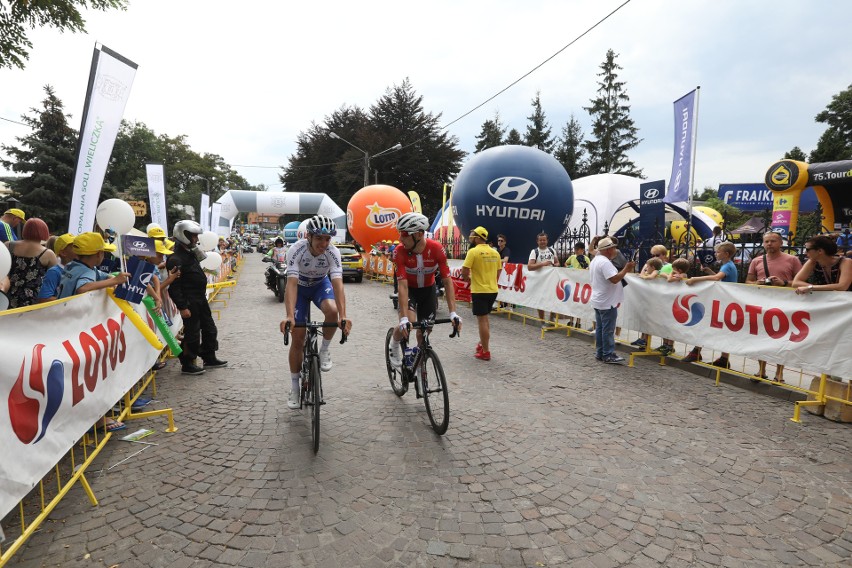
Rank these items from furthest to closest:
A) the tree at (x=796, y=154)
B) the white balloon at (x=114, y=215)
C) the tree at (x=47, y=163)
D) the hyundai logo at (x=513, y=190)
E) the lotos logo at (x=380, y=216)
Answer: the tree at (x=796, y=154) → the tree at (x=47, y=163) → the lotos logo at (x=380, y=216) → the hyundai logo at (x=513, y=190) → the white balloon at (x=114, y=215)

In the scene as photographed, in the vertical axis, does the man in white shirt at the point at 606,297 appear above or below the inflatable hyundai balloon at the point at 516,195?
below

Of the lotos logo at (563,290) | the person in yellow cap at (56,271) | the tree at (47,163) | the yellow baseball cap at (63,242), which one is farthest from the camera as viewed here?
the tree at (47,163)

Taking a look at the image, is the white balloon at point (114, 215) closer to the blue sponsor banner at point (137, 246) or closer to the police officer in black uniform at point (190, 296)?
the police officer in black uniform at point (190, 296)

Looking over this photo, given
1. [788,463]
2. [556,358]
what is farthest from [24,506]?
[556,358]

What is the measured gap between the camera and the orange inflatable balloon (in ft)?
70.6

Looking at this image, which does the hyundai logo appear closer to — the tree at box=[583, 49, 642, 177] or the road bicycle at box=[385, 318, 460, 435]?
the road bicycle at box=[385, 318, 460, 435]

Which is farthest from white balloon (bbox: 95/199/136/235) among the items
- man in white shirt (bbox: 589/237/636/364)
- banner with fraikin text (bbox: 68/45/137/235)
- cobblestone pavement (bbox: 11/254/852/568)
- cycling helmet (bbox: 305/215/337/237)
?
man in white shirt (bbox: 589/237/636/364)

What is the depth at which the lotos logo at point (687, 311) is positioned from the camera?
20.3 ft

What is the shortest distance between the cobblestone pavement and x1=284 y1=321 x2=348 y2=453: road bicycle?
0.27 metres

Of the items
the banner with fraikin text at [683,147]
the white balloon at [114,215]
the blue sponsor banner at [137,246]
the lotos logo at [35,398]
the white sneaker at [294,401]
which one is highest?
the banner with fraikin text at [683,147]

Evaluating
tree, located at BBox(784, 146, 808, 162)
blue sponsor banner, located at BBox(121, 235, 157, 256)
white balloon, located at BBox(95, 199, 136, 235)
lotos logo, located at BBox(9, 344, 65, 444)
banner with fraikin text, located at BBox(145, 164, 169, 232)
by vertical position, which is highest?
tree, located at BBox(784, 146, 808, 162)

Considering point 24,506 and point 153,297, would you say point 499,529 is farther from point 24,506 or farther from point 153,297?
point 153,297

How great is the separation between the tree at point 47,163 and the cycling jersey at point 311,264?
3030cm

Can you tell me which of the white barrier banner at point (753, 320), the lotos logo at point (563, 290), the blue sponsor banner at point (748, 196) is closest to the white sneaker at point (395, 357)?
the white barrier banner at point (753, 320)
